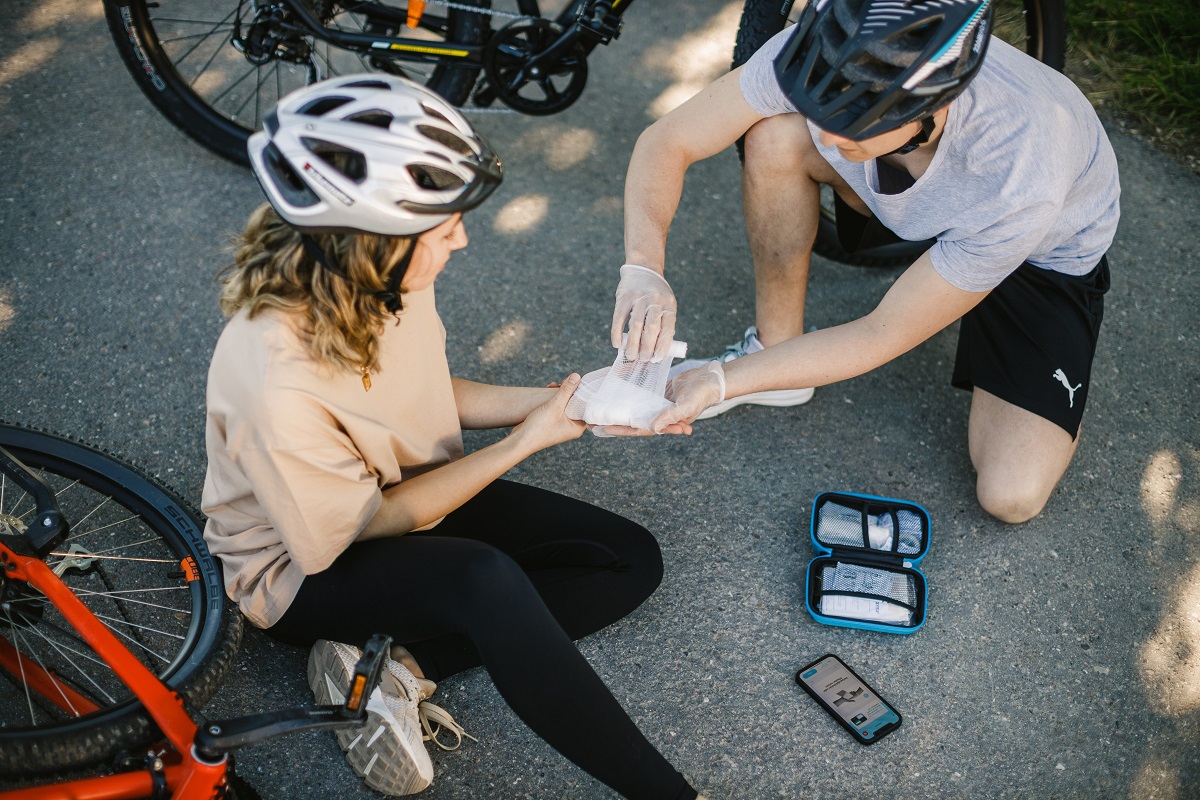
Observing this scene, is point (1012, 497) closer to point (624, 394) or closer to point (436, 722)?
point (624, 394)

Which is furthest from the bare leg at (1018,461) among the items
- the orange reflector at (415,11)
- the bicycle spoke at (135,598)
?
the orange reflector at (415,11)

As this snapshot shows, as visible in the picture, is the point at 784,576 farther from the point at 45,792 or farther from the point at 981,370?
the point at 45,792

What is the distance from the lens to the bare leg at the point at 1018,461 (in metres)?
2.79

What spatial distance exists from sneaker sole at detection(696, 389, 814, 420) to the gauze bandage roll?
60cm

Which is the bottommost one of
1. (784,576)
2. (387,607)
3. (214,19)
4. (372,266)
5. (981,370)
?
(784,576)

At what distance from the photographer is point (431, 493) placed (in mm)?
2078

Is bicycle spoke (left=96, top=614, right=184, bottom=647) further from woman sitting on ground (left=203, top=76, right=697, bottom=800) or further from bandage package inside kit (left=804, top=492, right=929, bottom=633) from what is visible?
bandage package inside kit (left=804, top=492, right=929, bottom=633)

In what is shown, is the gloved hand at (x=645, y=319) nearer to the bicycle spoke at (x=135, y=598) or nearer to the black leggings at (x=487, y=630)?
the black leggings at (x=487, y=630)

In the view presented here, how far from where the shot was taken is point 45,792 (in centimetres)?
165

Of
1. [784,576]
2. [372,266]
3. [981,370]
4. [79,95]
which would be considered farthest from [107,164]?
[981,370]

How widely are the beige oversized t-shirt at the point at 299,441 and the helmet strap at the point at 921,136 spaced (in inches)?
47.4

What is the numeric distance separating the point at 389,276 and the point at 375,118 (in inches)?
11.4

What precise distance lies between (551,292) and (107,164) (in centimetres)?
175

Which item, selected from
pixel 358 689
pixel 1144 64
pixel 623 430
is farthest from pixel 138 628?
pixel 1144 64
